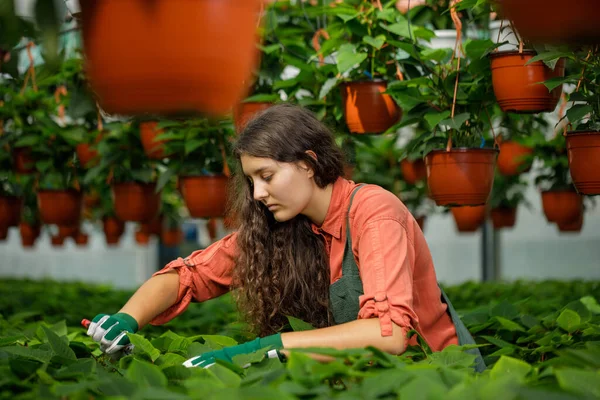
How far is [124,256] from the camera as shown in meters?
15.6

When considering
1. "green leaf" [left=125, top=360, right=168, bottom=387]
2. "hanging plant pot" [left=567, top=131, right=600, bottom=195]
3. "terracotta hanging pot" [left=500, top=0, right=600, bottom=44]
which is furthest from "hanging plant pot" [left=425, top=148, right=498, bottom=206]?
"terracotta hanging pot" [left=500, top=0, right=600, bottom=44]

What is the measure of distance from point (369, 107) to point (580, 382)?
196 cm

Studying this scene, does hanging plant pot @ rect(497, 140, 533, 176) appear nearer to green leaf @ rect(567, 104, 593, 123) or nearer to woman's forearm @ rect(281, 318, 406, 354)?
green leaf @ rect(567, 104, 593, 123)

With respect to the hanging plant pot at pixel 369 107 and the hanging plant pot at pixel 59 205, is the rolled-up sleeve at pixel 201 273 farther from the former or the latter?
the hanging plant pot at pixel 59 205

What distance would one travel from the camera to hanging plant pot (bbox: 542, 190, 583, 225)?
15.1 feet

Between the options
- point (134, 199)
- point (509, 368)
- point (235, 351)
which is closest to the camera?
point (509, 368)

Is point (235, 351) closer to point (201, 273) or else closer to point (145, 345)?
point (145, 345)

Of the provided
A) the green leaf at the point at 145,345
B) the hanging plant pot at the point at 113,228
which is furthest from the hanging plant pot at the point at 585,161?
the hanging plant pot at the point at 113,228

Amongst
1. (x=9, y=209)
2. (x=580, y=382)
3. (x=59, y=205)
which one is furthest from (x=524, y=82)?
(x=9, y=209)

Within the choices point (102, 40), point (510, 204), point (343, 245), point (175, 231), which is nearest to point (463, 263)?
point (175, 231)

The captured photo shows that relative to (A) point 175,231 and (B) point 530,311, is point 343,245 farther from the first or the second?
(A) point 175,231

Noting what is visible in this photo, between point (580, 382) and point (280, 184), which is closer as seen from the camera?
point (580, 382)

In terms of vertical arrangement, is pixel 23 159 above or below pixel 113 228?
above

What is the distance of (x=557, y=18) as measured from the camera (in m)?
1.00
